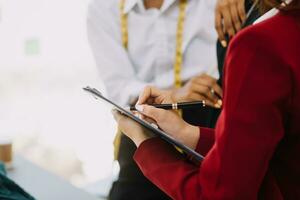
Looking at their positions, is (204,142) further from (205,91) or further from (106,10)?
(106,10)

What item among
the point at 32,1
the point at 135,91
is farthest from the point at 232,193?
the point at 32,1

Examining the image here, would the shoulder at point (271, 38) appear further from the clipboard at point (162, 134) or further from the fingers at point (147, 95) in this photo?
the fingers at point (147, 95)

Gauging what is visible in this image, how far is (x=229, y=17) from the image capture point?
105 cm

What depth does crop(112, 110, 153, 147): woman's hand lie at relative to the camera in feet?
2.21

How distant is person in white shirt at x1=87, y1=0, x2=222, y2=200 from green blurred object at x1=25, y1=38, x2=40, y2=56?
0.61 meters

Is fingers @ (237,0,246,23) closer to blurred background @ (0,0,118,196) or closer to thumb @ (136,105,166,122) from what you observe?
thumb @ (136,105,166,122)

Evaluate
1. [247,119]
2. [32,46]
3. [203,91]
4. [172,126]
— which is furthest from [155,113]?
[32,46]

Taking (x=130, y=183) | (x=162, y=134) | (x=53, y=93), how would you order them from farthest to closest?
(x=53, y=93) → (x=130, y=183) → (x=162, y=134)

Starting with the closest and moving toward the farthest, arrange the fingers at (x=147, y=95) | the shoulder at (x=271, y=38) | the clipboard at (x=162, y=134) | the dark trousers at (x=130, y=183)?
the shoulder at (x=271, y=38) → the clipboard at (x=162, y=134) → the fingers at (x=147, y=95) → the dark trousers at (x=130, y=183)

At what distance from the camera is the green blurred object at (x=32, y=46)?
6.19 feet

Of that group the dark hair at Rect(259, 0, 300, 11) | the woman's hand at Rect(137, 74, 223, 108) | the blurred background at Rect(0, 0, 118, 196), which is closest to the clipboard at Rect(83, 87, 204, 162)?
the dark hair at Rect(259, 0, 300, 11)

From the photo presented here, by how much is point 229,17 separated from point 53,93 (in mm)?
1250

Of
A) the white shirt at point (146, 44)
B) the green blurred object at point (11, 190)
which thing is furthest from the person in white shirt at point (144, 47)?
the green blurred object at point (11, 190)

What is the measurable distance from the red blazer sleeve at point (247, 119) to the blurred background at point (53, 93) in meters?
1.36
